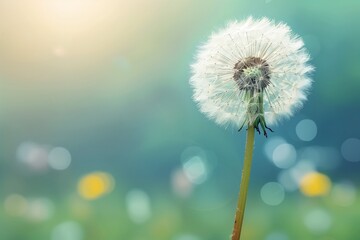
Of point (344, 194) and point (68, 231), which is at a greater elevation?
point (344, 194)

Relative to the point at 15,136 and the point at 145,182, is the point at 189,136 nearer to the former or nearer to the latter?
the point at 145,182

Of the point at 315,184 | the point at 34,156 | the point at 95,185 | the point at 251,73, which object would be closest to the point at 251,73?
the point at 251,73

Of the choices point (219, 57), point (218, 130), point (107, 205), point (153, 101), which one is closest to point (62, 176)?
point (107, 205)

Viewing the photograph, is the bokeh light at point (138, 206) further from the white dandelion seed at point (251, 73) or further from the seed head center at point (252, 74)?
the seed head center at point (252, 74)

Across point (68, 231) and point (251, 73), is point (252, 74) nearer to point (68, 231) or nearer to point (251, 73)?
point (251, 73)

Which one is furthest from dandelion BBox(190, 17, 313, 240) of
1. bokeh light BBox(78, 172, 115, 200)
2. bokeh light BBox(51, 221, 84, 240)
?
bokeh light BBox(51, 221, 84, 240)

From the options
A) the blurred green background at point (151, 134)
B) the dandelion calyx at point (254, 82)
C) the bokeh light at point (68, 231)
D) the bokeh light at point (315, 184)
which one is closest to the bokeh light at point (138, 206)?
the blurred green background at point (151, 134)
